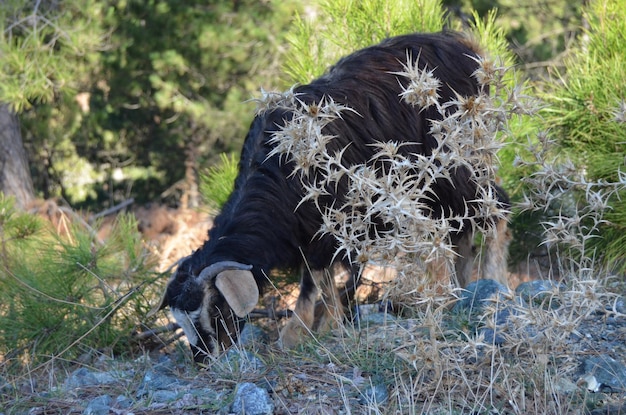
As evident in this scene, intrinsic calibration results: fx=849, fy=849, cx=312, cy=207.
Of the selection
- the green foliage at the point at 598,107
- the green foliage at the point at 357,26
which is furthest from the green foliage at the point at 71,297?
the green foliage at the point at 598,107

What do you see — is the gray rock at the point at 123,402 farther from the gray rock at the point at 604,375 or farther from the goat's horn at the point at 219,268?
the gray rock at the point at 604,375

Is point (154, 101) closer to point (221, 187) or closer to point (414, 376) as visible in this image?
point (221, 187)

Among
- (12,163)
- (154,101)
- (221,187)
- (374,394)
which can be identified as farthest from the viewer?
(154,101)

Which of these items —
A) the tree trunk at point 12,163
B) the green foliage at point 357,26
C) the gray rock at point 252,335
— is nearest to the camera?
the gray rock at point 252,335

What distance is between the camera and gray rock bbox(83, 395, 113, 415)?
398 centimetres

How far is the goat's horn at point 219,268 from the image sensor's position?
193 inches

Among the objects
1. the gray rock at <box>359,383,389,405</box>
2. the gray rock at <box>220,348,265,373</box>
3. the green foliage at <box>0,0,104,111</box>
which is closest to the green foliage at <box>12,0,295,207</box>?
the green foliage at <box>0,0,104,111</box>

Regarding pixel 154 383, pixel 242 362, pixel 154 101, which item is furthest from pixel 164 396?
pixel 154 101

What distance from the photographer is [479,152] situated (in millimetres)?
3977

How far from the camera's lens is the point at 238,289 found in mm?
4891

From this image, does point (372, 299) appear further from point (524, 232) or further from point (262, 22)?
point (262, 22)

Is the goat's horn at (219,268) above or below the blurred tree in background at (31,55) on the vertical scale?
below

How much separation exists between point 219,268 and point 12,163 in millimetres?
5590

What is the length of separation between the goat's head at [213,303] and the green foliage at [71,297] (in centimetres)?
57
